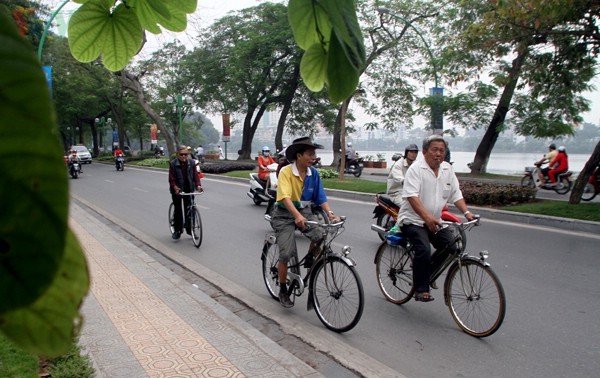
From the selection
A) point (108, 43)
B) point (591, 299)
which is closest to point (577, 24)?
point (591, 299)

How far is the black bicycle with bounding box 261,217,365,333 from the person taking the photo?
4.23m

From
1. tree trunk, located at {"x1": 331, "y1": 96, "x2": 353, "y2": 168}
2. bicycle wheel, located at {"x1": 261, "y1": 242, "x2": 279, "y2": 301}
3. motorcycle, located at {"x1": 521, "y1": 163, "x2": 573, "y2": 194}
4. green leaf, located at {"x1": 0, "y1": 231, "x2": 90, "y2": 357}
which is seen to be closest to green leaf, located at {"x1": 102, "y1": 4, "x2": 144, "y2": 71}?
green leaf, located at {"x1": 0, "y1": 231, "x2": 90, "y2": 357}

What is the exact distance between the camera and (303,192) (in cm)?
485

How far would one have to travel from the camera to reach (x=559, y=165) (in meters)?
12.9

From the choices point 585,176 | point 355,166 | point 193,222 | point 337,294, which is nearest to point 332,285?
point 337,294

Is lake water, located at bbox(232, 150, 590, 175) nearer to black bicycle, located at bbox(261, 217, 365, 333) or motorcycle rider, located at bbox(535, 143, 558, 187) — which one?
motorcycle rider, located at bbox(535, 143, 558, 187)

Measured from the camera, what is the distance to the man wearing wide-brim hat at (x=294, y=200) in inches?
178

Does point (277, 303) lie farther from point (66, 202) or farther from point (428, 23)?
point (428, 23)

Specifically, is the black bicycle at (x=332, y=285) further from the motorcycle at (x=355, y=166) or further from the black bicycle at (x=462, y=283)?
the motorcycle at (x=355, y=166)

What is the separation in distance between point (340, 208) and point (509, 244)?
15.0 feet

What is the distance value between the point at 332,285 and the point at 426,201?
112 cm

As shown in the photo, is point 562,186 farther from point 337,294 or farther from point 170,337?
point 170,337

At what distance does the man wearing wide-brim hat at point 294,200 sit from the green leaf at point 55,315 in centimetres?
412

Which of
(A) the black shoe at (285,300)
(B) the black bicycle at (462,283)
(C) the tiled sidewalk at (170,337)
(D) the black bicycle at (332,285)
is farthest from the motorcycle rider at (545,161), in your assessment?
(C) the tiled sidewalk at (170,337)
